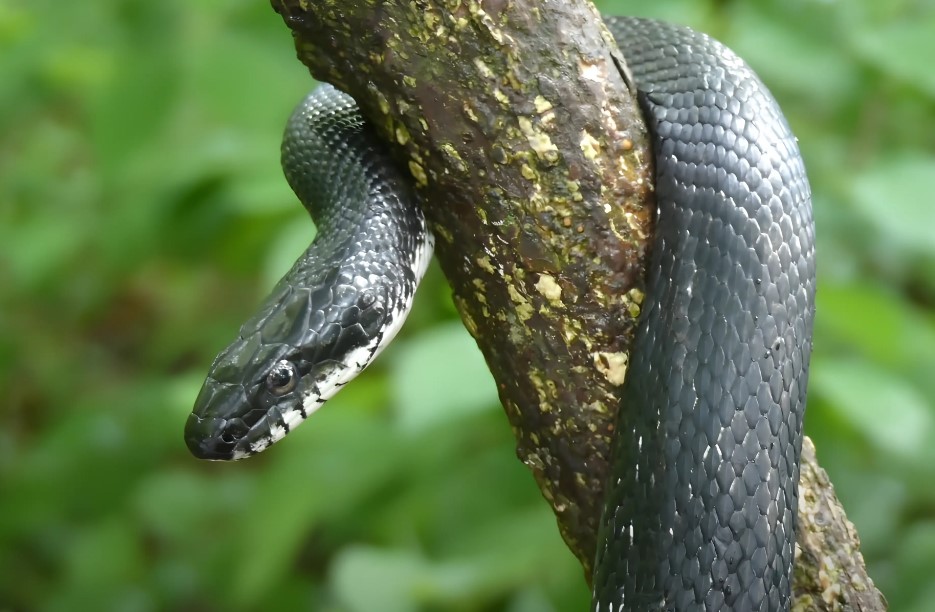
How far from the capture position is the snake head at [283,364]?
1.81 metres

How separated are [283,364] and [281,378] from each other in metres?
0.03

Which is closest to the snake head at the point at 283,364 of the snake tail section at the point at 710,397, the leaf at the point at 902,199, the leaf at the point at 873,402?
the snake tail section at the point at 710,397

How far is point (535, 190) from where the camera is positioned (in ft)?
4.35

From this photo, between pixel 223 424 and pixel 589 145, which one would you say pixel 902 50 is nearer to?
pixel 589 145

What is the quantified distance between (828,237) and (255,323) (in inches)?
56.5

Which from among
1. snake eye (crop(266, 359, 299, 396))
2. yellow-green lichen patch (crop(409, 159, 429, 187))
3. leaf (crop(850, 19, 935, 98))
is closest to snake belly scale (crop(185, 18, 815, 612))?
yellow-green lichen patch (crop(409, 159, 429, 187))

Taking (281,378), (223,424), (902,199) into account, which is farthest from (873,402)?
(223,424)

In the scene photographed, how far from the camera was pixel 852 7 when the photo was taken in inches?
85.3

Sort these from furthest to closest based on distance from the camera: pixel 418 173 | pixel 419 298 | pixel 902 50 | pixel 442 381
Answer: pixel 419 298
pixel 902 50
pixel 442 381
pixel 418 173

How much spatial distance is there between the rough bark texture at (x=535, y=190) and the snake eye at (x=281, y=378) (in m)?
0.52

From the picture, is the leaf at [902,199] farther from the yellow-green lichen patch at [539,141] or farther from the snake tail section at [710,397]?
the yellow-green lichen patch at [539,141]

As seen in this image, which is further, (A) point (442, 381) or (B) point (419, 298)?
(B) point (419, 298)

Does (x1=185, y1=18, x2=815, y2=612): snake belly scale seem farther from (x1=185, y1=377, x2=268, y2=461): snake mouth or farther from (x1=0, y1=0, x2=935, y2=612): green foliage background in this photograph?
(x1=185, y1=377, x2=268, y2=461): snake mouth

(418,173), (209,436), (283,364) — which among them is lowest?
(209,436)
